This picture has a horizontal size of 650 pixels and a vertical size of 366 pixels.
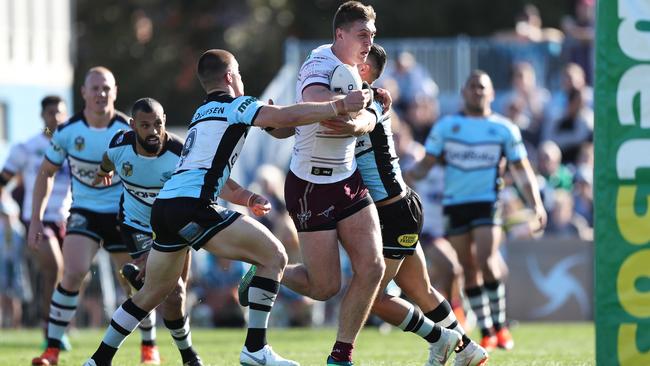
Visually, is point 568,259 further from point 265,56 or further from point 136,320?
point 265,56

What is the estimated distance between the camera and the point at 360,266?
877cm

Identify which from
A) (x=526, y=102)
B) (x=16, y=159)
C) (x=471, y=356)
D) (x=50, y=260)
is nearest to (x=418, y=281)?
(x=471, y=356)

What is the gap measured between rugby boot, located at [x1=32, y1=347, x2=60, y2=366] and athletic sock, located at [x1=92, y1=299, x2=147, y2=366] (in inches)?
85.2

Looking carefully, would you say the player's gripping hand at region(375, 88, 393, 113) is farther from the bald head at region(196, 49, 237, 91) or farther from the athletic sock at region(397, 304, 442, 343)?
the athletic sock at region(397, 304, 442, 343)

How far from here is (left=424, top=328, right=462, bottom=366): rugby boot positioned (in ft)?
30.3

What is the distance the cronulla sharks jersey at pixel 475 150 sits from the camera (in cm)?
1302

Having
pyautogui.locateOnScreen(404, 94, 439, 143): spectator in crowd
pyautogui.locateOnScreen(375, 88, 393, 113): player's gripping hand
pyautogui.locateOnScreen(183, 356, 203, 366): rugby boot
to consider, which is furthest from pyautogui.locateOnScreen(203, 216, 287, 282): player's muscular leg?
pyautogui.locateOnScreen(404, 94, 439, 143): spectator in crowd

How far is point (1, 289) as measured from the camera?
19531 millimetres

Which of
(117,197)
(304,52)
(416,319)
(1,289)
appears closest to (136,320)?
(416,319)

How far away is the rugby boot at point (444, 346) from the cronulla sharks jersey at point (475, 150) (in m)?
3.97

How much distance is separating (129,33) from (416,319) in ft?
93.3

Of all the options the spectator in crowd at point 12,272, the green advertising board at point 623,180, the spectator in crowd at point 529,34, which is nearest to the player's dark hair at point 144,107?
the green advertising board at point 623,180

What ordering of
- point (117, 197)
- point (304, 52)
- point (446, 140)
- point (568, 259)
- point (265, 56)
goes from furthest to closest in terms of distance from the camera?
point (265, 56)
point (304, 52)
point (568, 259)
point (446, 140)
point (117, 197)

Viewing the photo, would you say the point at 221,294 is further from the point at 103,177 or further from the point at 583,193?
the point at 103,177
